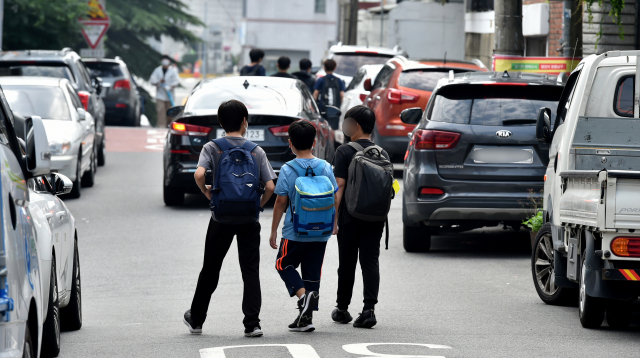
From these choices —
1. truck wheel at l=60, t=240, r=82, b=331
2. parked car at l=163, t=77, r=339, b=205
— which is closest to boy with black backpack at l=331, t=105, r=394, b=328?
truck wheel at l=60, t=240, r=82, b=331

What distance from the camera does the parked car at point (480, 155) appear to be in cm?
1016

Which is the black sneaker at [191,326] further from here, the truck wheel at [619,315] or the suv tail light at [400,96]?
the suv tail light at [400,96]

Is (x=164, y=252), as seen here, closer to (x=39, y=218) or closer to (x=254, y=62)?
(x=39, y=218)

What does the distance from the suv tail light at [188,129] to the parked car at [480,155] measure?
3439 mm

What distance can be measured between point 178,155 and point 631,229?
7.43m

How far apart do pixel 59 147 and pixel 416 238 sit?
527cm

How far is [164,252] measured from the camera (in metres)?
10.7

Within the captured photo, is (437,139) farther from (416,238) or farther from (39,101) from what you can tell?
(39,101)

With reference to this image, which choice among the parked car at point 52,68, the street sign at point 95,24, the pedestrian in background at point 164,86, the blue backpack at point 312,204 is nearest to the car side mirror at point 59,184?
the blue backpack at point 312,204

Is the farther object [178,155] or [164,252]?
[178,155]

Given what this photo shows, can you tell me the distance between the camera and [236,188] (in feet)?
22.2

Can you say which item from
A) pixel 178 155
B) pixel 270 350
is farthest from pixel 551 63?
pixel 270 350

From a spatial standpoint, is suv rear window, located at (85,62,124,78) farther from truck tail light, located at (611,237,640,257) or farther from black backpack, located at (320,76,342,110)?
truck tail light, located at (611,237,640,257)

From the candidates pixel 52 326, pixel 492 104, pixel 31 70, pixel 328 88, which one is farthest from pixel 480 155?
pixel 31 70
